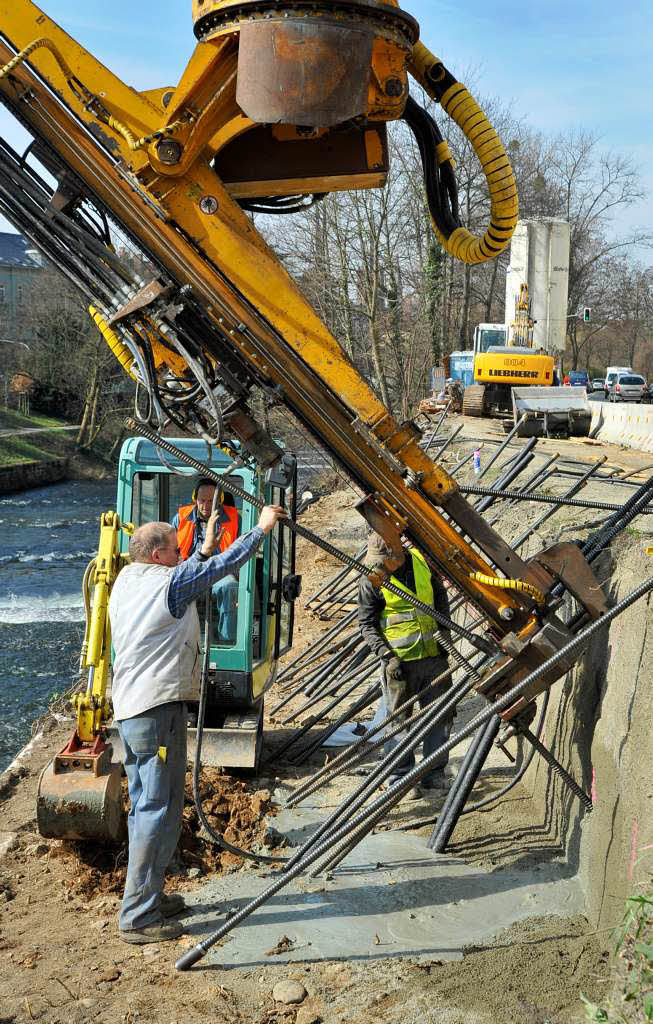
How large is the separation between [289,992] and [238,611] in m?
3.36

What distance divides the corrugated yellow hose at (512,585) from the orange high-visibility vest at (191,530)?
2100mm

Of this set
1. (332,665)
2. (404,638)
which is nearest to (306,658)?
(332,665)

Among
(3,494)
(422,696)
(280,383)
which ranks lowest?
(3,494)

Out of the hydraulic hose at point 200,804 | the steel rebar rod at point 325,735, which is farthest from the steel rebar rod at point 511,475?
the hydraulic hose at point 200,804

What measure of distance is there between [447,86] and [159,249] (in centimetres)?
178

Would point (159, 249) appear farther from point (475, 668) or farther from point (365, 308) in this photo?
point (365, 308)

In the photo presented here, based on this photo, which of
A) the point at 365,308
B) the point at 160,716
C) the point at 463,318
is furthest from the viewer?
the point at 463,318

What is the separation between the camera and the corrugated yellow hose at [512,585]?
17.6 ft

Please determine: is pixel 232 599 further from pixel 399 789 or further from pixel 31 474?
pixel 31 474

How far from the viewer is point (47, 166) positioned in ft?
17.2

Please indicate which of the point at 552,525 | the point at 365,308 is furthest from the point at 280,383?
the point at 365,308

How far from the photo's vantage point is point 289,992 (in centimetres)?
453

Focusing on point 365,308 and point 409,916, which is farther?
point 365,308

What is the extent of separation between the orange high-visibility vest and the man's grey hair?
5.01 feet
